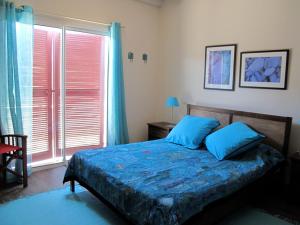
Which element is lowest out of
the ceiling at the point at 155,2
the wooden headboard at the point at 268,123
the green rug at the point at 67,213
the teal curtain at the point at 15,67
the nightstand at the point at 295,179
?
the green rug at the point at 67,213

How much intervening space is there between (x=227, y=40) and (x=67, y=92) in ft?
8.02

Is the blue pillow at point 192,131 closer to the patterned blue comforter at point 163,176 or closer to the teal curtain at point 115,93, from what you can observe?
the patterned blue comforter at point 163,176

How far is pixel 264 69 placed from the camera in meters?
3.44

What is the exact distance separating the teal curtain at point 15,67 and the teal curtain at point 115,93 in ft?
4.00

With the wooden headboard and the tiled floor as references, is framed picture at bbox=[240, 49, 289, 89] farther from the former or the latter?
the tiled floor

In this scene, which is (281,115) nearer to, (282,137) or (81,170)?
(282,137)

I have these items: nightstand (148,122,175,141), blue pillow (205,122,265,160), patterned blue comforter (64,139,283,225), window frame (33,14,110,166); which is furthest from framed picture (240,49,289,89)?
window frame (33,14,110,166)

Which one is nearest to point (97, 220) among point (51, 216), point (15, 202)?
point (51, 216)

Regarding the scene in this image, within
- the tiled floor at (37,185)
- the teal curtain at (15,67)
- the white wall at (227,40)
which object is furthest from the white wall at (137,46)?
the tiled floor at (37,185)

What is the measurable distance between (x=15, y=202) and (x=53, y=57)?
6.67ft

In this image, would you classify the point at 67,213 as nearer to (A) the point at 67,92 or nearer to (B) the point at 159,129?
(A) the point at 67,92

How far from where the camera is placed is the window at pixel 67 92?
3824 mm

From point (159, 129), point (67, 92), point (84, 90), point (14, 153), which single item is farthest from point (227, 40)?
point (14, 153)

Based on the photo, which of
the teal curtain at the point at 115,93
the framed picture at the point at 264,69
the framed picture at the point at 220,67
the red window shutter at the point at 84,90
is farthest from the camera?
the teal curtain at the point at 115,93
